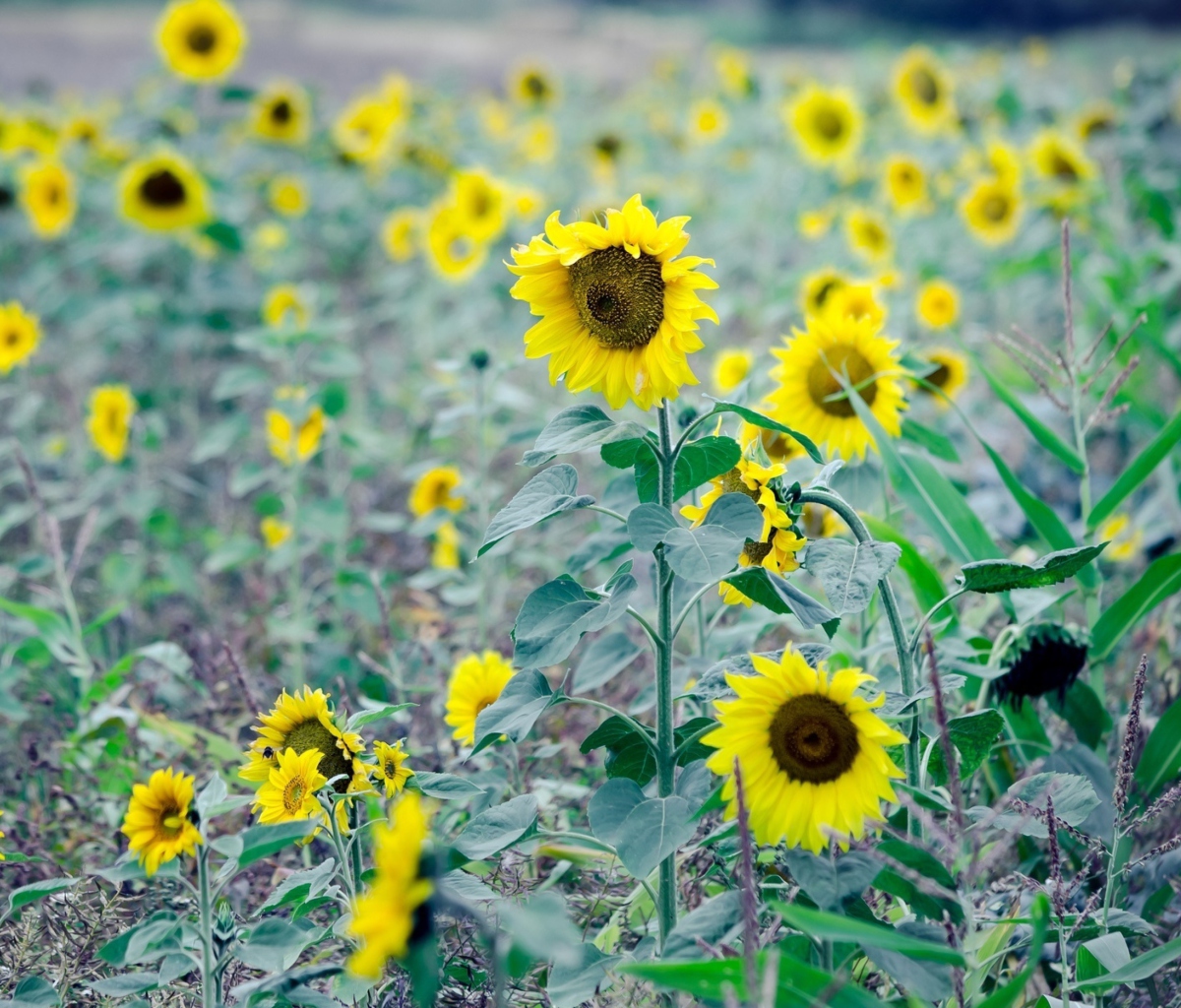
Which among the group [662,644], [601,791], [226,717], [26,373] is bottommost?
[601,791]

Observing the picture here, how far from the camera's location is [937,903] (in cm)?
100

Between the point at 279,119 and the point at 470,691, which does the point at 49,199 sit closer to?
the point at 279,119

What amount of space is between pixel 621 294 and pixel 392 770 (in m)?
0.55

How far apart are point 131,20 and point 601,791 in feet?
43.2

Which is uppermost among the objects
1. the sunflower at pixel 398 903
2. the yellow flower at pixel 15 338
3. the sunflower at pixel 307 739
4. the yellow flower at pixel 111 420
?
the yellow flower at pixel 15 338

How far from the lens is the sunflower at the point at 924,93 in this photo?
394cm

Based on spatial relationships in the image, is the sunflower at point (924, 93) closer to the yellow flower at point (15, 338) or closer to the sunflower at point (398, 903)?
the yellow flower at point (15, 338)

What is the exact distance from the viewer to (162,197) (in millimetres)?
2887

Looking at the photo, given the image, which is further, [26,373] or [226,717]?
[26,373]

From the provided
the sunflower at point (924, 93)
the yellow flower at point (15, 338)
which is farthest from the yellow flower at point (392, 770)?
the sunflower at point (924, 93)

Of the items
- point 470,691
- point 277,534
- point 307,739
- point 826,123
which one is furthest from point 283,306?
point 826,123

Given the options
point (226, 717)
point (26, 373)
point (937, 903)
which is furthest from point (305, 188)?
point (937, 903)

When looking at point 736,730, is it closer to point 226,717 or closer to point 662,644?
point 662,644

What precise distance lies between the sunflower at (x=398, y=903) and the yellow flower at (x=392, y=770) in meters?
0.43
